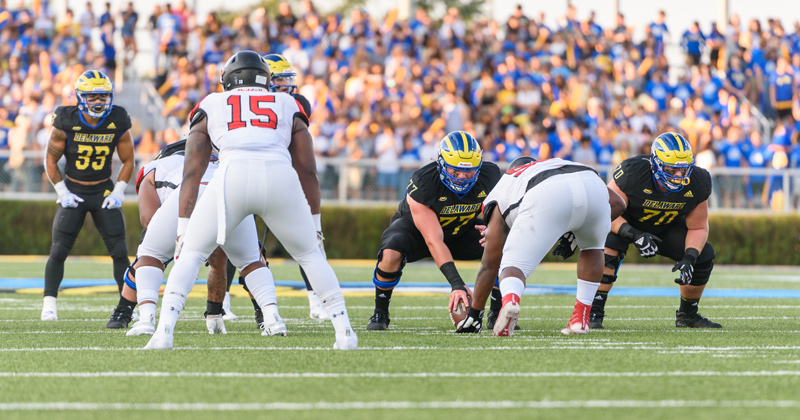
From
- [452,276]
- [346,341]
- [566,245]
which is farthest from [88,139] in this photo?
[566,245]

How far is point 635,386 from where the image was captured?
14.6ft

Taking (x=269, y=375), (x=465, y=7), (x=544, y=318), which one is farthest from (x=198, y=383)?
(x=465, y=7)

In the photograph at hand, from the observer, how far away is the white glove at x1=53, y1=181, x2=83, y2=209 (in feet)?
27.6

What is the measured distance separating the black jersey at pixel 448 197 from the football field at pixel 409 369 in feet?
2.69

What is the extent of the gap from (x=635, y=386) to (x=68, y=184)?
581 centimetres

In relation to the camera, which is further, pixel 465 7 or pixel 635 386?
pixel 465 7

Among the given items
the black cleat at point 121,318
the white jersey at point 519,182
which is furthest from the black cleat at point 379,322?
the black cleat at point 121,318

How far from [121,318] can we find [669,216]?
4191 mm

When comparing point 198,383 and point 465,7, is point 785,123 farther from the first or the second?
point 465,7

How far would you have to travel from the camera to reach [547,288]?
11.9 metres

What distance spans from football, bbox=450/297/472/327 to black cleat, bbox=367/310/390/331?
20.1 inches

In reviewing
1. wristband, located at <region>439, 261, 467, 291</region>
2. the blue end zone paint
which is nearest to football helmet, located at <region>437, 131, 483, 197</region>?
wristband, located at <region>439, 261, 467, 291</region>

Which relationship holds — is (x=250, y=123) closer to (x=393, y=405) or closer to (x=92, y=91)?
(x=393, y=405)

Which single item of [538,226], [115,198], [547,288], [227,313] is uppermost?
[538,226]
